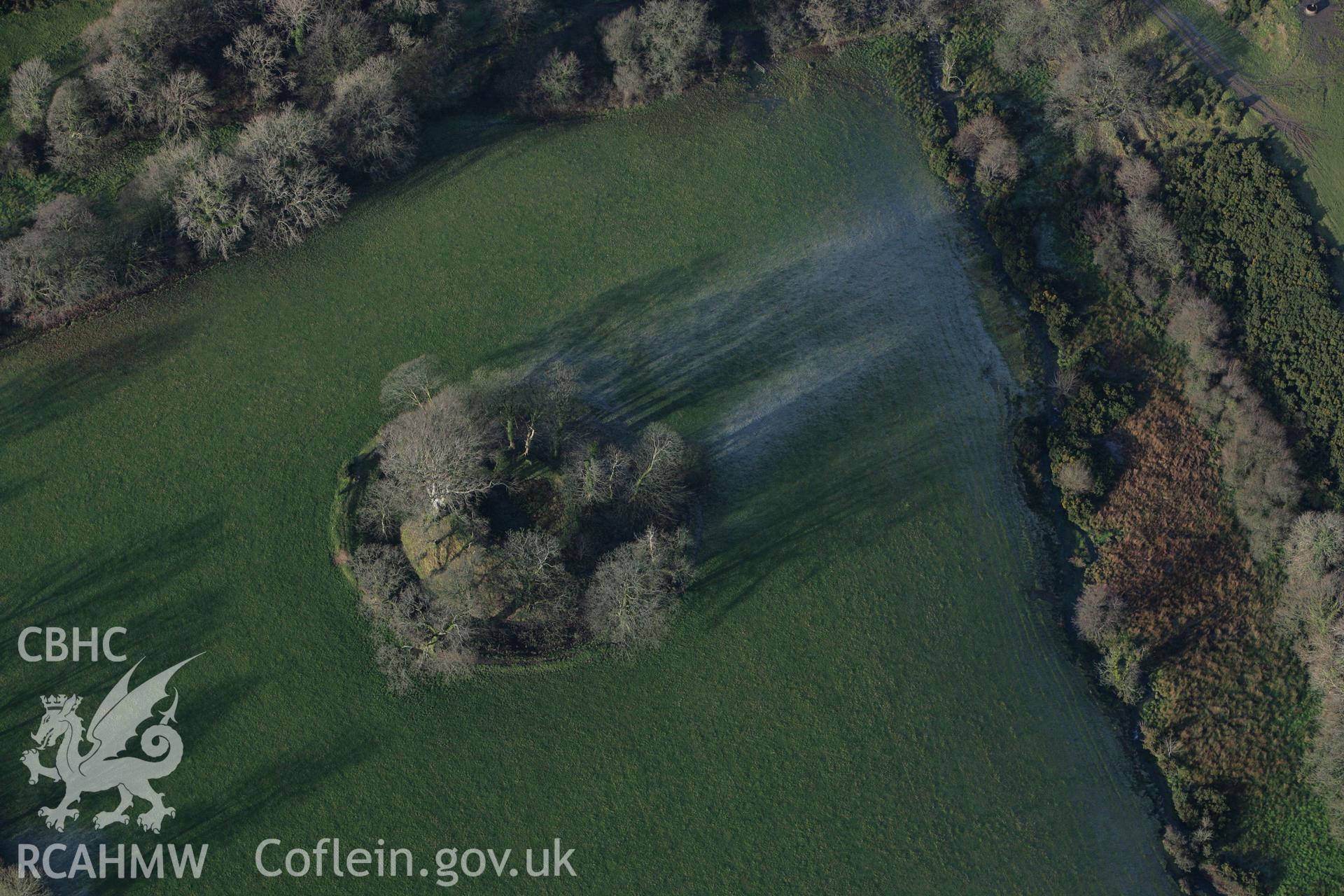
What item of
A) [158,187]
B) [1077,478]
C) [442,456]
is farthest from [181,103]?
[1077,478]

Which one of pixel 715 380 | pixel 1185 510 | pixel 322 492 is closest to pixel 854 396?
pixel 715 380

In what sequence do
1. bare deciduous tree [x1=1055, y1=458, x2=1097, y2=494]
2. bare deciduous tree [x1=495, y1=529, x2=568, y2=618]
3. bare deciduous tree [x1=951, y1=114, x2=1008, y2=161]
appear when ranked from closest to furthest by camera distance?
bare deciduous tree [x1=495, y1=529, x2=568, y2=618], bare deciduous tree [x1=1055, y1=458, x2=1097, y2=494], bare deciduous tree [x1=951, y1=114, x2=1008, y2=161]

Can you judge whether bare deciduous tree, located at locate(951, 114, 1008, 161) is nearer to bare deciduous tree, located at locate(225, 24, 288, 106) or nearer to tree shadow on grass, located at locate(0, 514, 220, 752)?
bare deciduous tree, located at locate(225, 24, 288, 106)

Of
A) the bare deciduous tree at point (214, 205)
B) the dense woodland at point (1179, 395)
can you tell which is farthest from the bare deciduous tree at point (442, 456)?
the dense woodland at point (1179, 395)

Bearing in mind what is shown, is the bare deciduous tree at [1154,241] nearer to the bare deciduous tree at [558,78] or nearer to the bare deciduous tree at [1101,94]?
the bare deciduous tree at [1101,94]

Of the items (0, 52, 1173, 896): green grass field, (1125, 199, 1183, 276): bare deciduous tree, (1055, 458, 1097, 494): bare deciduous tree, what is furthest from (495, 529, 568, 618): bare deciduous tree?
(1125, 199, 1183, 276): bare deciduous tree
